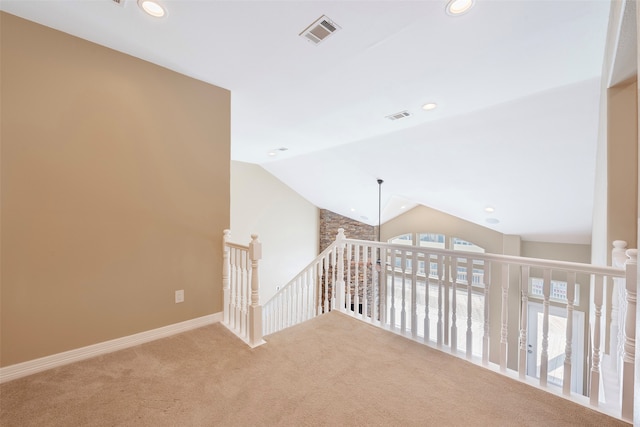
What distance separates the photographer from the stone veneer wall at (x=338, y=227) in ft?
28.7

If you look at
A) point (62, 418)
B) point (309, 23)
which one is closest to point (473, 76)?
point (309, 23)

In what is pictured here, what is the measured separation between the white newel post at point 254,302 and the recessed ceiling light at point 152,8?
5.61ft

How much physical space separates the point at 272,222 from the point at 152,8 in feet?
19.4

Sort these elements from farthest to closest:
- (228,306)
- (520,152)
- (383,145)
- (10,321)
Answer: (383,145)
(520,152)
(228,306)
(10,321)

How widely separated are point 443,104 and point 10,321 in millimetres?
4347

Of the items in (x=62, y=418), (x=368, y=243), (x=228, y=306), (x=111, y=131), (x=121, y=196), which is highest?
(x=111, y=131)

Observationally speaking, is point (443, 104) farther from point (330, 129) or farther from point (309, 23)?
point (309, 23)

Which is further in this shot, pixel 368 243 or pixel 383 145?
pixel 383 145

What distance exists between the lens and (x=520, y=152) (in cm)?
383

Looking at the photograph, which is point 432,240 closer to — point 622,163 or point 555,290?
point 555,290


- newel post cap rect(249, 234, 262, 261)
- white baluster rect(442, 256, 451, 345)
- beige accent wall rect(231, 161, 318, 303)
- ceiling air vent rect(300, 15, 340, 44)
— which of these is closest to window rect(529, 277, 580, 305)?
white baluster rect(442, 256, 451, 345)

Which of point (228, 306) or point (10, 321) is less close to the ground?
point (10, 321)

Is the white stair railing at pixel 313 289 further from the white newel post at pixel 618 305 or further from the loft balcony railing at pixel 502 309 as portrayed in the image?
the white newel post at pixel 618 305

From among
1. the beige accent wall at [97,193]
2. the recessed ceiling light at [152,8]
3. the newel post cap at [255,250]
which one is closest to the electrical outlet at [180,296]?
the beige accent wall at [97,193]
